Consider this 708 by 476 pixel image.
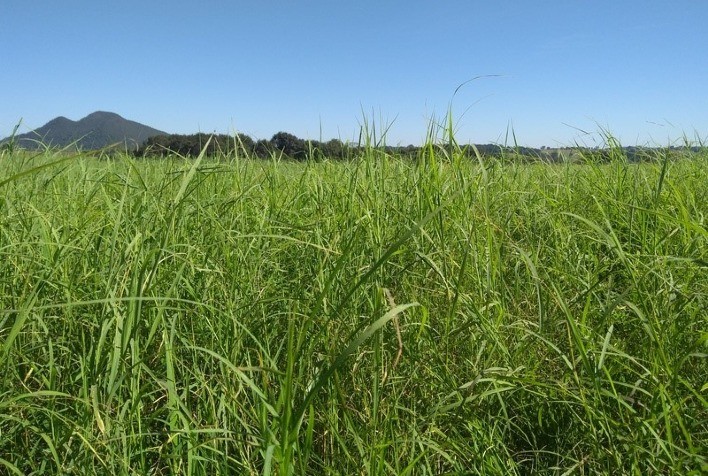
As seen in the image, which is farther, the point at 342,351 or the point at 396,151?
the point at 396,151

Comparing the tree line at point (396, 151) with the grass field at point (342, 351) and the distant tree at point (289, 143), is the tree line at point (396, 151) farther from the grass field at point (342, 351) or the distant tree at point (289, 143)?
the grass field at point (342, 351)

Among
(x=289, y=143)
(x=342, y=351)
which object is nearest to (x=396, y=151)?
(x=289, y=143)

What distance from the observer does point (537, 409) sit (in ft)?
4.56

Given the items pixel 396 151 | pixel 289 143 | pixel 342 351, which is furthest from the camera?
pixel 289 143

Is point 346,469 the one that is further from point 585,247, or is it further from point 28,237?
point 585,247

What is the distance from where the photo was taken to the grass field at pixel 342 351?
1.14 meters

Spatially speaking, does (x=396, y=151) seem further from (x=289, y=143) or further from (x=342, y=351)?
(x=342, y=351)

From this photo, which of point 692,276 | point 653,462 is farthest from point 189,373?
point 692,276

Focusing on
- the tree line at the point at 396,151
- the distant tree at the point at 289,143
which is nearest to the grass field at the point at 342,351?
the tree line at the point at 396,151

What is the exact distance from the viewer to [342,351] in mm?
1044

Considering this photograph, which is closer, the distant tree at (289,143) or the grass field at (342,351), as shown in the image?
the grass field at (342,351)

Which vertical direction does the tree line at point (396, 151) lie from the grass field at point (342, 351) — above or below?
above

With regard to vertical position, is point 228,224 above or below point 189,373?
above

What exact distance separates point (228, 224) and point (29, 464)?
2.89 ft
